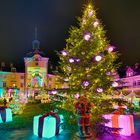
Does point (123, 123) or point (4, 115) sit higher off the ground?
point (4, 115)

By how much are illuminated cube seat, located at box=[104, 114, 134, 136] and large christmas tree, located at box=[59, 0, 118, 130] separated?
2.05ft

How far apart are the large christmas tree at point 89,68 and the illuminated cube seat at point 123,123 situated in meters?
0.62

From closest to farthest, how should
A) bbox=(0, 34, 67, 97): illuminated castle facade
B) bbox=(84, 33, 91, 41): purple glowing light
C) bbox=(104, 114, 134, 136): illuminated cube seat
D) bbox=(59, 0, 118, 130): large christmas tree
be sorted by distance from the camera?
1. bbox=(104, 114, 134, 136): illuminated cube seat
2. bbox=(59, 0, 118, 130): large christmas tree
3. bbox=(84, 33, 91, 41): purple glowing light
4. bbox=(0, 34, 67, 97): illuminated castle facade

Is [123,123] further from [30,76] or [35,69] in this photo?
[35,69]

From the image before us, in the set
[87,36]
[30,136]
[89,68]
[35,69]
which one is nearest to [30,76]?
[35,69]

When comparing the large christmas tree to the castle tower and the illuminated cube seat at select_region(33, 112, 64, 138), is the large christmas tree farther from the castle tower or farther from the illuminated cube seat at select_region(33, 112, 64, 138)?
the castle tower

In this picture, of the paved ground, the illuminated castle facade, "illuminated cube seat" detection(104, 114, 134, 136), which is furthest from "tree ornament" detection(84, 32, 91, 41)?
the illuminated castle facade

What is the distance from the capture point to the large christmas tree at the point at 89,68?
533 inches

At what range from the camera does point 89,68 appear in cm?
1364

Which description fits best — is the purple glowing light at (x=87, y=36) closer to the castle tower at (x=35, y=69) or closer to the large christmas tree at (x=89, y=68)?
the large christmas tree at (x=89, y=68)

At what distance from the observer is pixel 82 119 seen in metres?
11.6

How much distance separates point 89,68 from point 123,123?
2.99m

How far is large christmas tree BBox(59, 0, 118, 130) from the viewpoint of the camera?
13.5 m

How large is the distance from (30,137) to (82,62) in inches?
169
